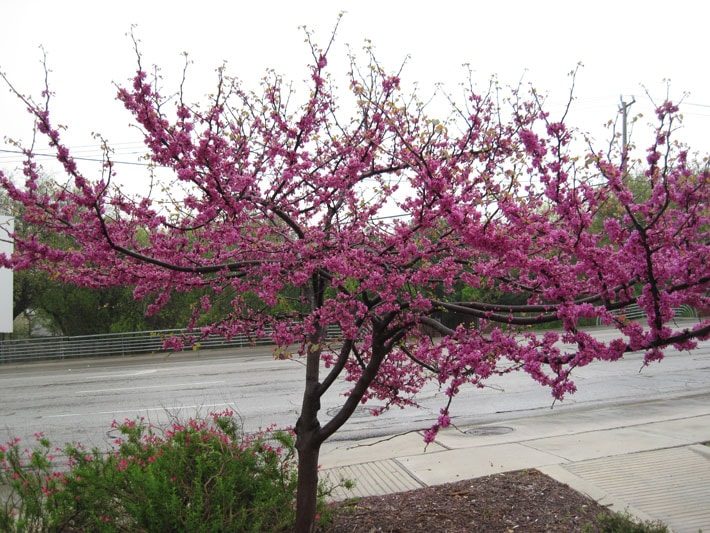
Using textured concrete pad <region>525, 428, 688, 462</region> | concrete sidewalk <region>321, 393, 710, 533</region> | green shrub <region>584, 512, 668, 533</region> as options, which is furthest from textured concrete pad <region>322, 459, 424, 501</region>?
green shrub <region>584, 512, 668, 533</region>

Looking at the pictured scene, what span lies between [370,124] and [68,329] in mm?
22935

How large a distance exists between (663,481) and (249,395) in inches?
326

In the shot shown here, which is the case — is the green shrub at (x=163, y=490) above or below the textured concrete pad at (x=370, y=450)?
above

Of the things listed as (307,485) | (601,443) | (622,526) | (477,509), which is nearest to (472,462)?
(477,509)

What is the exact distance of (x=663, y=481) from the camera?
18.0ft

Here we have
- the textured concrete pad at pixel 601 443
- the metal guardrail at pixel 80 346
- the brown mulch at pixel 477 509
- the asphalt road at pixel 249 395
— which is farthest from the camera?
the metal guardrail at pixel 80 346

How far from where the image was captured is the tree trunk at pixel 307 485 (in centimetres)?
412

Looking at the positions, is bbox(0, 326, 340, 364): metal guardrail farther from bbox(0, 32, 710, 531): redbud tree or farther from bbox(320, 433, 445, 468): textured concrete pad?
bbox(0, 32, 710, 531): redbud tree

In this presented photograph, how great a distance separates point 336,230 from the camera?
4109mm

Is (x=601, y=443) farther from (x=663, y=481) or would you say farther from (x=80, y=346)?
(x=80, y=346)

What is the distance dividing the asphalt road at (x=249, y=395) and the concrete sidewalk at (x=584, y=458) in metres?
0.84

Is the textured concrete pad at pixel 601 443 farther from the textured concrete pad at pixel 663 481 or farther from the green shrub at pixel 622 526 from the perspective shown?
the green shrub at pixel 622 526

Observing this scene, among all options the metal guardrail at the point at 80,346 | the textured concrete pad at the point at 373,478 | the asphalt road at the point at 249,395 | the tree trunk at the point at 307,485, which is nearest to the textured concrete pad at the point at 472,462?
the textured concrete pad at the point at 373,478

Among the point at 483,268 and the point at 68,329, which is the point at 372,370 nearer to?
the point at 483,268
